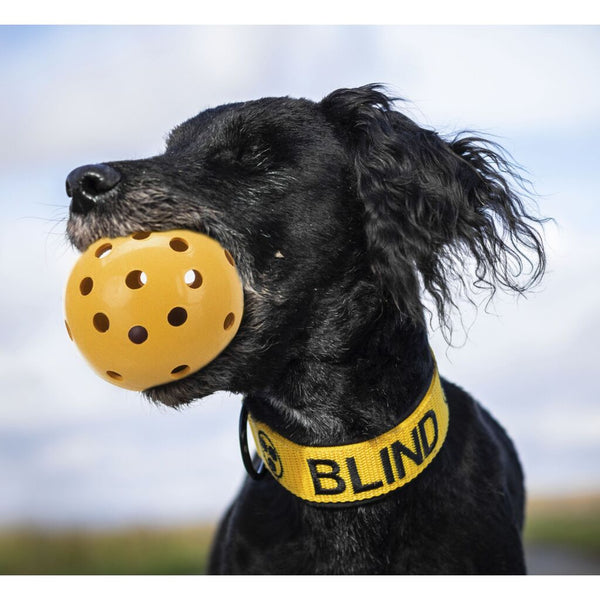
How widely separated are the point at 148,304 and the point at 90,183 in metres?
0.53

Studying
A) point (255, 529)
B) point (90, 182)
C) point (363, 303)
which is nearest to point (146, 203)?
point (90, 182)

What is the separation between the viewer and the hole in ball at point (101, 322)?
2.21 m

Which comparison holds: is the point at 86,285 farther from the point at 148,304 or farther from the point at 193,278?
the point at 193,278

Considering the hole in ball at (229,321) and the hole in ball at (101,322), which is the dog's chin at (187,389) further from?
the hole in ball at (101,322)

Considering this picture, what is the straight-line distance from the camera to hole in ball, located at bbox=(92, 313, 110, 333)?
2.21m

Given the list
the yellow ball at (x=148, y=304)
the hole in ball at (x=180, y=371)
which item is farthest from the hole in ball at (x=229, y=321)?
the hole in ball at (x=180, y=371)

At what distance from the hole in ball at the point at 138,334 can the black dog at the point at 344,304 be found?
34 centimetres

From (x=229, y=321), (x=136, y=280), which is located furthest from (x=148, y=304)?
(x=229, y=321)

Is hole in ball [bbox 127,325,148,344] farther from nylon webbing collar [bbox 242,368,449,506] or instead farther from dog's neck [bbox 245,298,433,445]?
nylon webbing collar [bbox 242,368,449,506]

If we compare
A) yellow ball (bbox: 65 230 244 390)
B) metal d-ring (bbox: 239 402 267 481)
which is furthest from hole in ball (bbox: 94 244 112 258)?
metal d-ring (bbox: 239 402 267 481)

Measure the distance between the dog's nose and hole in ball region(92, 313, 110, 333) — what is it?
0.43 m

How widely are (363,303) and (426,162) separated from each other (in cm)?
58

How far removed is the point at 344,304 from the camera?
280cm

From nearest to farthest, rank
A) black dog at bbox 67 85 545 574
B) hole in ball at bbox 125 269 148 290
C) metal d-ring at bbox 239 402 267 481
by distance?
hole in ball at bbox 125 269 148 290 → black dog at bbox 67 85 545 574 → metal d-ring at bbox 239 402 267 481
